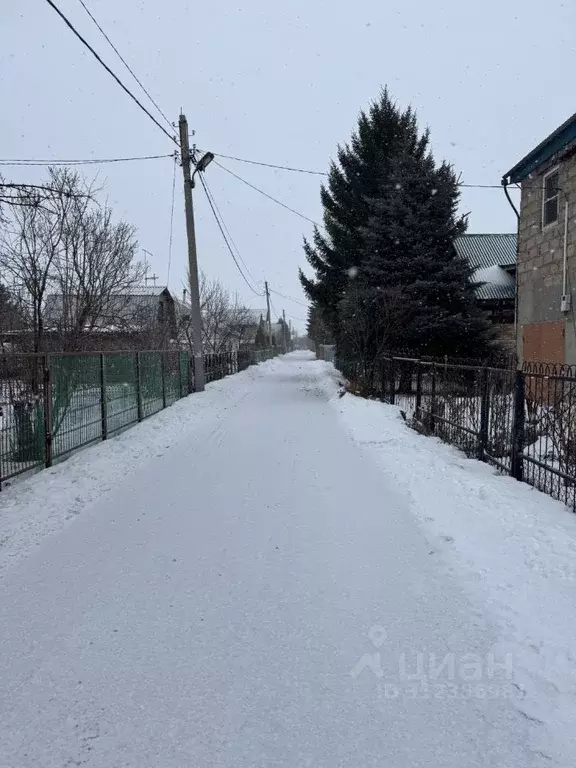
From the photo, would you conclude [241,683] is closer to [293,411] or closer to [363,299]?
[293,411]

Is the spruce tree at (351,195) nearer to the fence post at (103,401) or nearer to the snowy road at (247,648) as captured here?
the fence post at (103,401)

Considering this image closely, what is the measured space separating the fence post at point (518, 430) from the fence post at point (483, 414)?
864 mm

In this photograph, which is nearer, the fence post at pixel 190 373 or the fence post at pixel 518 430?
the fence post at pixel 518 430

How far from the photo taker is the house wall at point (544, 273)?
10578mm

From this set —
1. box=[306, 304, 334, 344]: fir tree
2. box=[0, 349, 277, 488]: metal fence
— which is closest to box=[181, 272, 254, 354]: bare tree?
box=[306, 304, 334, 344]: fir tree

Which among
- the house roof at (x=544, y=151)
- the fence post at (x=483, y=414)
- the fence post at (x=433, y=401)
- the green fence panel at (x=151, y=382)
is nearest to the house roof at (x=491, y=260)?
the house roof at (x=544, y=151)

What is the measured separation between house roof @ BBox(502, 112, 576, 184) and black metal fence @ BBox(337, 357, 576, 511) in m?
5.45

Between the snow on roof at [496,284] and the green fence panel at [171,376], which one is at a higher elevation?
the snow on roof at [496,284]

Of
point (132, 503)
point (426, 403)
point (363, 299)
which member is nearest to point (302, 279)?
point (363, 299)

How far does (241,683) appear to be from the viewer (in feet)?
8.41

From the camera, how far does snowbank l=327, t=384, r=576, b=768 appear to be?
8.15 feet

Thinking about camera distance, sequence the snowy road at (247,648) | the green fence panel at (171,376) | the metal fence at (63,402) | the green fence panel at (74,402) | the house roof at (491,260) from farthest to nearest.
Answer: the house roof at (491,260), the green fence panel at (171,376), the green fence panel at (74,402), the metal fence at (63,402), the snowy road at (247,648)

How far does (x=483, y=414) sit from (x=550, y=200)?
279 inches

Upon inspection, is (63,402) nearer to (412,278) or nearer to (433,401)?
(433,401)
